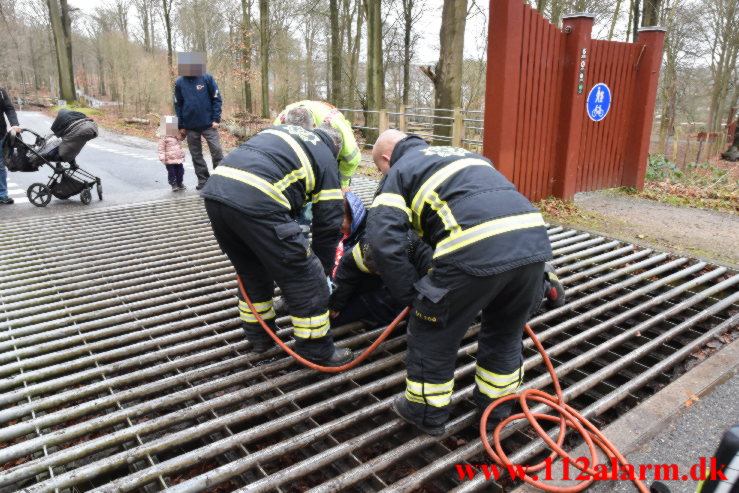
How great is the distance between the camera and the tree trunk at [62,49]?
78.3ft

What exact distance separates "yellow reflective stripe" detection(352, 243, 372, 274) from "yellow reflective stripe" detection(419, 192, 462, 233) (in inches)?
32.5

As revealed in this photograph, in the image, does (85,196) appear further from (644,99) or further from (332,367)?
(644,99)

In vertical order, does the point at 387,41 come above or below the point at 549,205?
above

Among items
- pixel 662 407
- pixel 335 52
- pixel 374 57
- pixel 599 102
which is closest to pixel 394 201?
pixel 662 407

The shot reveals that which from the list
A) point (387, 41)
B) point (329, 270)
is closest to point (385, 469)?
point (329, 270)

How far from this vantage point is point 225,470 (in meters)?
2.01

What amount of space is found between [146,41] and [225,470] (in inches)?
1302

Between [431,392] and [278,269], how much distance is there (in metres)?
0.94

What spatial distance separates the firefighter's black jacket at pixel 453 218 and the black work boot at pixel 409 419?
1.62 ft

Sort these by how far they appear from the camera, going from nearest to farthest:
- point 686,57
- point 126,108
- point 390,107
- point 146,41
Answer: point 686,57
point 126,108
point 390,107
point 146,41

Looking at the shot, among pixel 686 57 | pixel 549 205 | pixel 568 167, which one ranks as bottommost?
pixel 549 205

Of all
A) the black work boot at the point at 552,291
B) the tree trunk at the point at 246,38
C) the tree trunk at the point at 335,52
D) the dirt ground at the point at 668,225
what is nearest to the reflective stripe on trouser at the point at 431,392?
the black work boot at the point at 552,291

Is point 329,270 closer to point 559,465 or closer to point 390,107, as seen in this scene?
point 559,465

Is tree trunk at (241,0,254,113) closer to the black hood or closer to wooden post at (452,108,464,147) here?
wooden post at (452,108,464,147)
